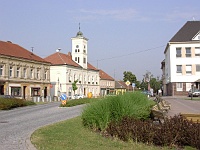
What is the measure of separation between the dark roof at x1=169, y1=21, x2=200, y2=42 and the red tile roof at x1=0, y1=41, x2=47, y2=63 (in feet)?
92.0

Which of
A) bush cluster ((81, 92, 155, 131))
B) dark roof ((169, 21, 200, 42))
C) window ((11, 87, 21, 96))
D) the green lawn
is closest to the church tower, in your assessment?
dark roof ((169, 21, 200, 42))

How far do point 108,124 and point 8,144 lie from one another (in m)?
3.64

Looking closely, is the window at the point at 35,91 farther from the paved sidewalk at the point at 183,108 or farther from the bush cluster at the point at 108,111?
the bush cluster at the point at 108,111

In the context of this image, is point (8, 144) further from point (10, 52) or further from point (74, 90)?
point (74, 90)

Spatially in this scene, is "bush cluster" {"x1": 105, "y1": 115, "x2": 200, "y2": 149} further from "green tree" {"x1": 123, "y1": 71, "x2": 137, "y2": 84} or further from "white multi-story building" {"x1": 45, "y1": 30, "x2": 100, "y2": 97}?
"green tree" {"x1": 123, "y1": 71, "x2": 137, "y2": 84}

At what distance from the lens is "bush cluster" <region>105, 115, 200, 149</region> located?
10203mm

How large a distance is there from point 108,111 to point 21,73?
53.7 m

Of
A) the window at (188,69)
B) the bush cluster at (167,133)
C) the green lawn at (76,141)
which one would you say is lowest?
the green lawn at (76,141)

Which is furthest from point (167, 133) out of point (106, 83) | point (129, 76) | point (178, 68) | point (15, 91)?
point (129, 76)

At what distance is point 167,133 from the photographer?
10336 millimetres

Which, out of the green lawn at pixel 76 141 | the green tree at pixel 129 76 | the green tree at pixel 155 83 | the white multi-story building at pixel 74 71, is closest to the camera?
the green lawn at pixel 76 141

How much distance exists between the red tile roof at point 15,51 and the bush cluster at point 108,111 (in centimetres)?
4802

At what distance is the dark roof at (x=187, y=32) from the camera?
69262 mm

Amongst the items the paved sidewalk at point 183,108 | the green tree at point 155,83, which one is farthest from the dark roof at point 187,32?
the green tree at point 155,83
